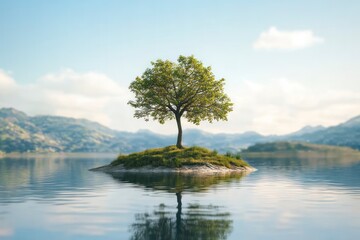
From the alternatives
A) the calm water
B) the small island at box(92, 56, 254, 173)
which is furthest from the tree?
the calm water

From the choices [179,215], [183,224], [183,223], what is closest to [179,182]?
[179,215]

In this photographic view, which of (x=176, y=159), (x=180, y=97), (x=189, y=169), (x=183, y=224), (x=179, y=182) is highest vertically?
(x=180, y=97)

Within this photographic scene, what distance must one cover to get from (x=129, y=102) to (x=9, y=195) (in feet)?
161

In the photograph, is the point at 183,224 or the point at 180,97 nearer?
the point at 183,224

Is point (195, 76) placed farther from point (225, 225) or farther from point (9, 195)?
point (225, 225)

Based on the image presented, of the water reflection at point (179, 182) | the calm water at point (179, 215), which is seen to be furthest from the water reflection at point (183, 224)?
the water reflection at point (179, 182)

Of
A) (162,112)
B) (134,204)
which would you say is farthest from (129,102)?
(134,204)

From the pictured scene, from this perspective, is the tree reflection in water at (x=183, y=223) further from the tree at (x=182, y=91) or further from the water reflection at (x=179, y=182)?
the tree at (x=182, y=91)

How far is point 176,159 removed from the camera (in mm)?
69500

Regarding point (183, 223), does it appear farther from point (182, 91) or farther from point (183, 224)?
point (182, 91)

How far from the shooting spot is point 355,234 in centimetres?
1905

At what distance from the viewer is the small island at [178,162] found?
224 ft

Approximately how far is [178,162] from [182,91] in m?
16.9

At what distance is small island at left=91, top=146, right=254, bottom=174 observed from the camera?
68.2 meters
